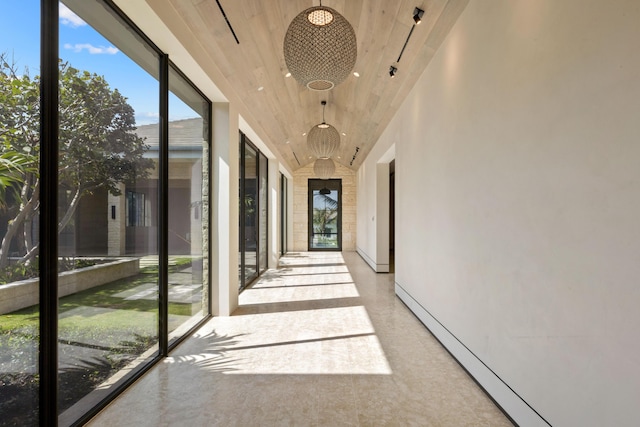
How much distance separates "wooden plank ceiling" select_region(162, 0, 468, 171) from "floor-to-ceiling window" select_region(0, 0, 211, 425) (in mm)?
632

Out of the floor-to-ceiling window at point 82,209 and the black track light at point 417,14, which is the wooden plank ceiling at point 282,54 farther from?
the floor-to-ceiling window at point 82,209

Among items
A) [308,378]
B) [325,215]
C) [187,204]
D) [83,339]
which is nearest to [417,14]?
[187,204]

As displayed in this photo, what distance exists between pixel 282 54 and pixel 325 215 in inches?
354

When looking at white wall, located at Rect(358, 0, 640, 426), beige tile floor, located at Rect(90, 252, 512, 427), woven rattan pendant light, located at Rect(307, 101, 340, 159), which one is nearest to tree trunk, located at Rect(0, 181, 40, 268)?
beige tile floor, located at Rect(90, 252, 512, 427)

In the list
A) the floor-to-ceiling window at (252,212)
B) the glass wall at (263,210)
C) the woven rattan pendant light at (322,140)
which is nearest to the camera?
the woven rattan pendant light at (322,140)

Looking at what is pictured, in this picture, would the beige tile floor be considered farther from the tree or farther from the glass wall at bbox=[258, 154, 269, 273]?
the glass wall at bbox=[258, 154, 269, 273]

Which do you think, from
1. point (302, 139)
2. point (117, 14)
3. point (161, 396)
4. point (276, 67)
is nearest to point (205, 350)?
point (161, 396)

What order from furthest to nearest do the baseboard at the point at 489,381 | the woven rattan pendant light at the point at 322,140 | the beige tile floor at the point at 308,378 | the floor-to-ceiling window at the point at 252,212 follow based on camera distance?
1. the floor-to-ceiling window at the point at 252,212
2. the woven rattan pendant light at the point at 322,140
3. the beige tile floor at the point at 308,378
4. the baseboard at the point at 489,381

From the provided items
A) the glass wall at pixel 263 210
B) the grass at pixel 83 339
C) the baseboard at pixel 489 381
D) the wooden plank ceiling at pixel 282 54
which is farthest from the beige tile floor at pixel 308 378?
the glass wall at pixel 263 210

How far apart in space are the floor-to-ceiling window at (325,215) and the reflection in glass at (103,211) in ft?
33.8

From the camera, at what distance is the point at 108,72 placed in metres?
2.37

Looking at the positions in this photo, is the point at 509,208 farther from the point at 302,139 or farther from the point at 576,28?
the point at 302,139

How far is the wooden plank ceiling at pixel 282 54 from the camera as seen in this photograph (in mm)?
3209

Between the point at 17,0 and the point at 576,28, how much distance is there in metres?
2.47
